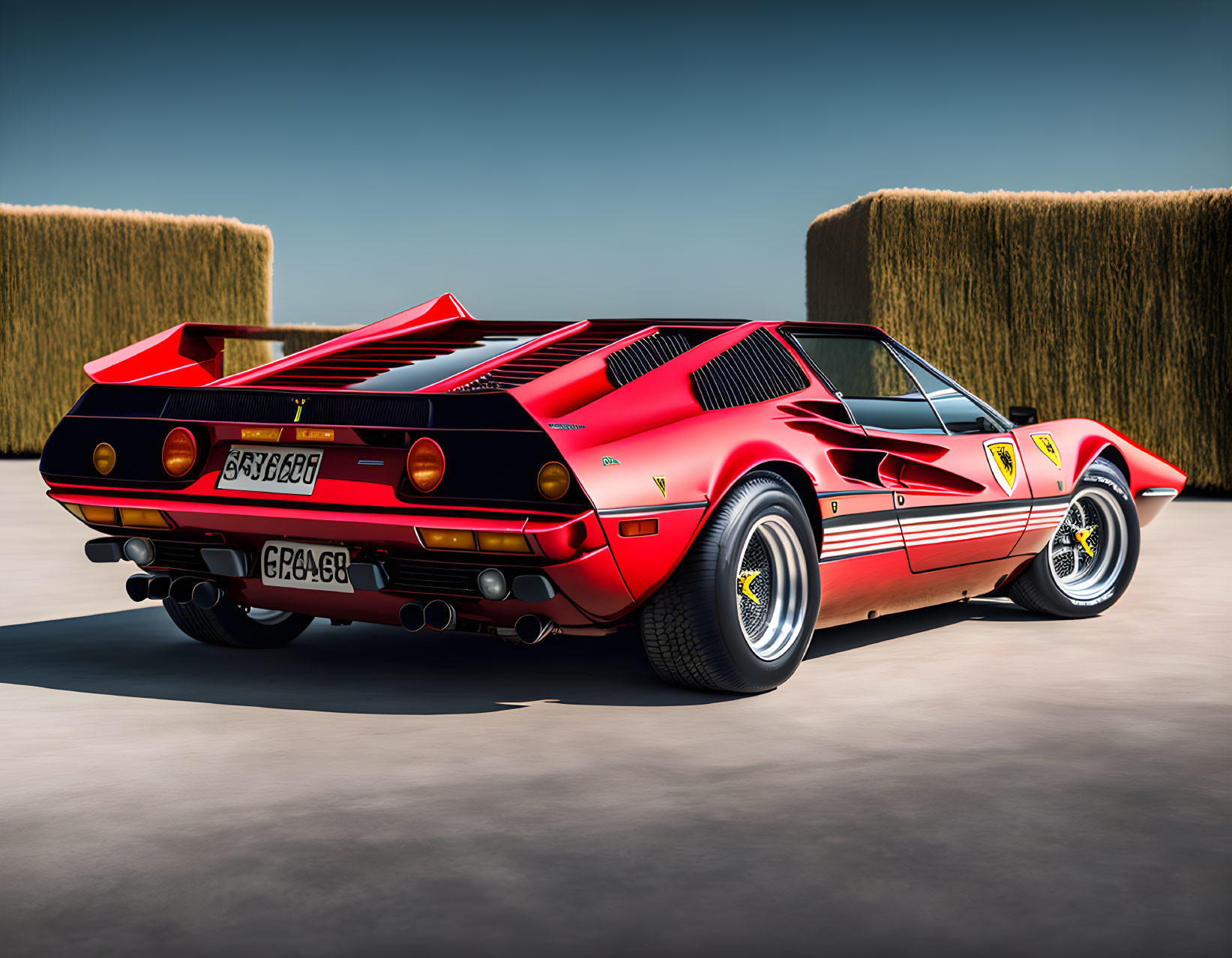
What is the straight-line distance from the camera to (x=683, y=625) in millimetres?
4805

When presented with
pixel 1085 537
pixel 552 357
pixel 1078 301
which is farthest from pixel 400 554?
pixel 1078 301

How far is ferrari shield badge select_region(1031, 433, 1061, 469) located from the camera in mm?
6711

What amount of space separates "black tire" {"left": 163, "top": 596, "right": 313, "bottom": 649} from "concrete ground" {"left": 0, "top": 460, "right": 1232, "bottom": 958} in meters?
0.11

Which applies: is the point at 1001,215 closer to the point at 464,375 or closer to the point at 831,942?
the point at 464,375

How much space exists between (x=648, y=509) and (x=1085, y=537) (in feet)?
10.9

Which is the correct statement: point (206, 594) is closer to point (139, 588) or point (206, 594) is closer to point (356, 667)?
point (139, 588)

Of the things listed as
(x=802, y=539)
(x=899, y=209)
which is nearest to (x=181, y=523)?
(x=802, y=539)

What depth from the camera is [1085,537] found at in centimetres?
711

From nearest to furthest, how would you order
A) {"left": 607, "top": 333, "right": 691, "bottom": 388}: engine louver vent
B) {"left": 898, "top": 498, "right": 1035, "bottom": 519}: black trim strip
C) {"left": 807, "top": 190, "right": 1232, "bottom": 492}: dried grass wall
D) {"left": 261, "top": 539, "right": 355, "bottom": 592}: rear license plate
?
{"left": 261, "top": 539, "right": 355, "bottom": 592}: rear license plate
{"left": 607, "top": 333, "right": 691, "bottom": 388}: engine louver vent
{"left": 898, "top": 498, "right": 1035, "bottom": 519}: black trim strip
{"left": 807, "top": 190, "right": 1232, "bottom": 492}: dried grass wall

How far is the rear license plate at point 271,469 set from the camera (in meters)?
4.75

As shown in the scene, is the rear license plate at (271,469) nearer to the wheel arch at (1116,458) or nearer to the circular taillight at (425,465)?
the circular taillight at (425,465)

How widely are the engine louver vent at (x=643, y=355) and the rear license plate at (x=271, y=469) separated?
38.7 inches

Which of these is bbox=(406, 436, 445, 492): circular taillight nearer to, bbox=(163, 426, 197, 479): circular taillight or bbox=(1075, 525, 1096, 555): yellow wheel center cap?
bbox=(163, 426, 197, 479): circular taillight

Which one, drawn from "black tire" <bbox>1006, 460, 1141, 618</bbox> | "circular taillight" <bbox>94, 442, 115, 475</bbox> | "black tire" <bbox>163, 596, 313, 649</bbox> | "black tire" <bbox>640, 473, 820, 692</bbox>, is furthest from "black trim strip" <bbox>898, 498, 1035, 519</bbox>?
"circular taillight" <bbox>94, 442, 115, 475</bbox>
